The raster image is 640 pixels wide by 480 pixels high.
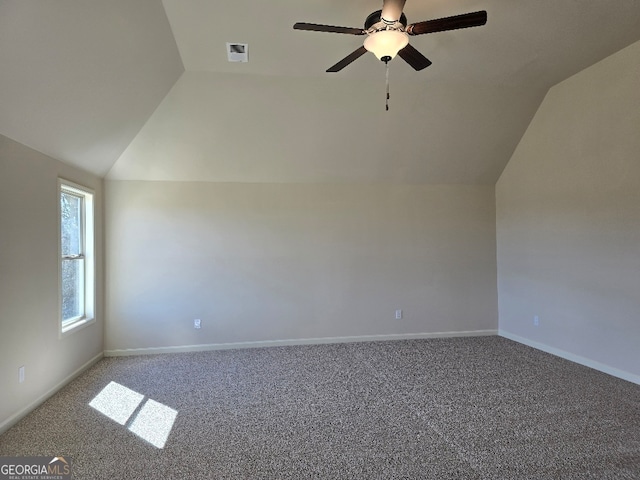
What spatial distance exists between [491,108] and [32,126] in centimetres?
453

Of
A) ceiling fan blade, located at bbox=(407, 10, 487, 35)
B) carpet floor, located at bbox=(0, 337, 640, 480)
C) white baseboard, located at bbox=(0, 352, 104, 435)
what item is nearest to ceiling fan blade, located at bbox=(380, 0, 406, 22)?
ceiling fan blade, located at bbox=(407, 10, 487, 35)

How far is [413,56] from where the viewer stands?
2303 mm

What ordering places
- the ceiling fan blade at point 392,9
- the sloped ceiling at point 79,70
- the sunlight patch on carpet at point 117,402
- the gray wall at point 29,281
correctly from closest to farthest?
the ceiling fan blade at point 392,9, the sloped ceiling at point 79,70, the gray wall at point 29,281, the sunlight patch on carpet at point 117,402

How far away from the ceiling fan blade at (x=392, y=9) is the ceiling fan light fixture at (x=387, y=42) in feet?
0.25

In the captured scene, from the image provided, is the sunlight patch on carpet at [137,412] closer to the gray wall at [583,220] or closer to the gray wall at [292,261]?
the gray wall at [292,261]

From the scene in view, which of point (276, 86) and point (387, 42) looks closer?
point (387, 42)

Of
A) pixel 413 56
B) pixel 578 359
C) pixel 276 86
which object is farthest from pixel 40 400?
pixel 578 359

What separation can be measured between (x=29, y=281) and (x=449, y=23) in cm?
359

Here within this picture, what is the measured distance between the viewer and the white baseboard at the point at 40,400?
249 centimetres

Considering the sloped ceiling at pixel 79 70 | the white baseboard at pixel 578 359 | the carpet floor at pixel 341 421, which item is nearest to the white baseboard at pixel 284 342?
the carpet floor at pixel 341 421

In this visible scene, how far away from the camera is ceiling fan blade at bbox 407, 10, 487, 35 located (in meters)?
1.88

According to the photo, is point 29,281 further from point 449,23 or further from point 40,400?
point 449,23

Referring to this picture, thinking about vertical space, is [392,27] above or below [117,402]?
above

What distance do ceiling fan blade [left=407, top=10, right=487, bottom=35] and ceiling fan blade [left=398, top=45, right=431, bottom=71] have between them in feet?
0.64
